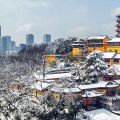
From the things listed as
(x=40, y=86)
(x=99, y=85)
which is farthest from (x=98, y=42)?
(x=40, y=86)

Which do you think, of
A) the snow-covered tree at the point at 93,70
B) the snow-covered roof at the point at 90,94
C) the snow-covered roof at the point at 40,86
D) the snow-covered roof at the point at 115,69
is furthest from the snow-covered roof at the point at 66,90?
the snow-covered roof at the point at 115,69

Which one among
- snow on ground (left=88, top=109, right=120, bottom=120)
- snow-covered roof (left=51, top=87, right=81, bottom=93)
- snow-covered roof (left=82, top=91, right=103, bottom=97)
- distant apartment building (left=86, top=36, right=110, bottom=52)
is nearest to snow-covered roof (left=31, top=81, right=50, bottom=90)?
snow-covered roof (left=51, top=87, right=81, bottom=93)

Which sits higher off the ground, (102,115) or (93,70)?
(93,70)

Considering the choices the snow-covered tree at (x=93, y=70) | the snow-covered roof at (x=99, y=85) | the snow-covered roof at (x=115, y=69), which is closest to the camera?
the snow-covered roof at (x=99, y=85)

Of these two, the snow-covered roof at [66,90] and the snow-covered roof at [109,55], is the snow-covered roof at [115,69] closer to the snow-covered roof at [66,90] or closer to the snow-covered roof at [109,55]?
the snow-covered roof at [109,55]

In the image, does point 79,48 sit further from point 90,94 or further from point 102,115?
point 102,115

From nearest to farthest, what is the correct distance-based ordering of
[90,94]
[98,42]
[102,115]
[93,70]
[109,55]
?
[102,115], [90,94], [93,70], [109,55], [98,42]
